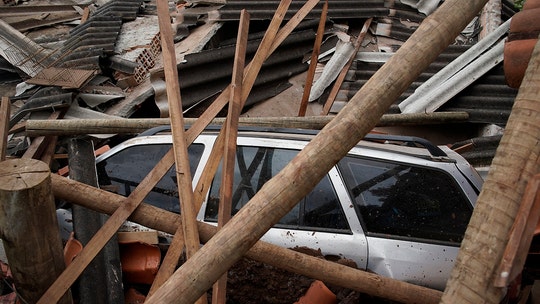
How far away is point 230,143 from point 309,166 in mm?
1176

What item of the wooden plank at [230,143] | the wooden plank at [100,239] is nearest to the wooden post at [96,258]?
the wooden plank at [100,239]

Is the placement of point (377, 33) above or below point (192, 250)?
above

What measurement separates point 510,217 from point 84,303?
3.05 metres

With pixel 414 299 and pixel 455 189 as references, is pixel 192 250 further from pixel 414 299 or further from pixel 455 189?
pixel 455 189

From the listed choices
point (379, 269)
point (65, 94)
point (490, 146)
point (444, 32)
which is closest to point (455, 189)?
point (379, 269)

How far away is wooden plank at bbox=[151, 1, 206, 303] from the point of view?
8.96 feet

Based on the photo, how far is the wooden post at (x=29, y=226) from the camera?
2.58 metres

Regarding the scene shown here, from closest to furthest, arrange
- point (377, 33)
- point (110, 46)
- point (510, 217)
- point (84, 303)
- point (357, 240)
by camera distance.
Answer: point (510, 217), point (84, 303), point (357, 240), point (110, 46), point (377, 33)

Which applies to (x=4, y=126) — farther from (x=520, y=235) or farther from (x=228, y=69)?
(x=228, y=69)

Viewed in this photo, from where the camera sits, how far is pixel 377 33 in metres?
8.91

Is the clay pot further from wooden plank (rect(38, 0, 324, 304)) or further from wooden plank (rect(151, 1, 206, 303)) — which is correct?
wooden plank (rect(38, 0, 324, 304))

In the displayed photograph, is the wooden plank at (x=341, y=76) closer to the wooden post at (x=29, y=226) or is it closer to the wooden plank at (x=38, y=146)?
the wooden plank at (x=38, y=146)

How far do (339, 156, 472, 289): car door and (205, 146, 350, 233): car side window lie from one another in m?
0.18

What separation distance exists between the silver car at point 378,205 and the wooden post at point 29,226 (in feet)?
A: 5.15
